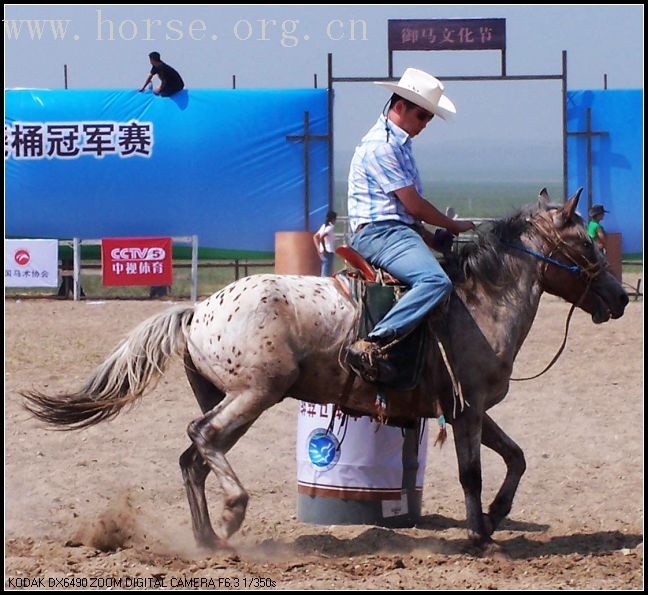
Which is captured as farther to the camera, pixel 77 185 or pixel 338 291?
pixel 77 185

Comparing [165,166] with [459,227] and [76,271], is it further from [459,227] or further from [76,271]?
[459,227]

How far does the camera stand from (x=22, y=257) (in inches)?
814

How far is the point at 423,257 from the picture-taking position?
6.32m

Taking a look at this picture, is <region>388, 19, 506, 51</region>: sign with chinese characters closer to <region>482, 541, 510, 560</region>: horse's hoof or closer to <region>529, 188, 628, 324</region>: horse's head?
<region>529, 188, 628, 324</region>: horse's head

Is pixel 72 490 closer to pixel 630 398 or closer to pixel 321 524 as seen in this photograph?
pixel 321 524

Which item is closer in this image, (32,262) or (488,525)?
(488,525)

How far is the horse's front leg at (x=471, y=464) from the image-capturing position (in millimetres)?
6434

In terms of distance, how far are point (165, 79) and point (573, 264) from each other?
16.3 m

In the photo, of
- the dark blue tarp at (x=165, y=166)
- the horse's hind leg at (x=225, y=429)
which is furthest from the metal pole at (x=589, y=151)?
the horse's hind leg at (x=225, y=429)

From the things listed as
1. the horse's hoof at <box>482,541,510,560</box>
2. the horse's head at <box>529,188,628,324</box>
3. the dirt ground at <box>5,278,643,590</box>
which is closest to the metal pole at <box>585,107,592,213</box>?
the dirt ground at <box>5,278,643,590</box>

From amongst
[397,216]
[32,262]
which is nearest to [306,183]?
[32,262]

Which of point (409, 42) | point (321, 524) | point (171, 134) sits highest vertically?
point (409, 42)

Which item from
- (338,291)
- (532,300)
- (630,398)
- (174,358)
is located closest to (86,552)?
(174,358)

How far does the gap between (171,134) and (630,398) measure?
13.4 meters
